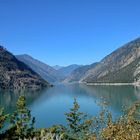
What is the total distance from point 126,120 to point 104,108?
104 inches

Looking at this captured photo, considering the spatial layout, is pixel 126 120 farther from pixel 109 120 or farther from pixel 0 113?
pixel 0 113

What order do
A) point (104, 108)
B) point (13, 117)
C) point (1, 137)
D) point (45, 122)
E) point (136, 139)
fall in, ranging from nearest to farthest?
point (136, 139) < point (104, 108) < point (1, 137) < point (13, 117) < point (45, 122)

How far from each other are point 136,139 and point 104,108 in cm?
711

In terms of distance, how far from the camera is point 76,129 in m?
45.0

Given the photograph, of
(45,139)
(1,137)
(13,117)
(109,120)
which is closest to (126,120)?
(109,120)

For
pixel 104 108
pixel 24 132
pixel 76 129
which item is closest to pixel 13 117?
pixel 24 132

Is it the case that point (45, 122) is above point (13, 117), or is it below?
below

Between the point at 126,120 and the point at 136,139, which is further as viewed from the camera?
the point at 126,120

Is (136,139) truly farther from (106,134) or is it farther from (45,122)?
(45,122)

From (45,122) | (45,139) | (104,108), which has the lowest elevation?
(45,122)

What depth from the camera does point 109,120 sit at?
28.8 m

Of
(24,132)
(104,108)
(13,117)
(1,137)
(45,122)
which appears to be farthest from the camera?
(45,122)

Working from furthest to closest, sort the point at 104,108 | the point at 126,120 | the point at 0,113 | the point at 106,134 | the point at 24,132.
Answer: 1. the point at 24,132
2. the point at 0,113
3. the point at 104,108
4. the point at 126,120
5. the point at 106,134

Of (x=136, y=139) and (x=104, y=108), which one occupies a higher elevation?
(x=104, y=108)
